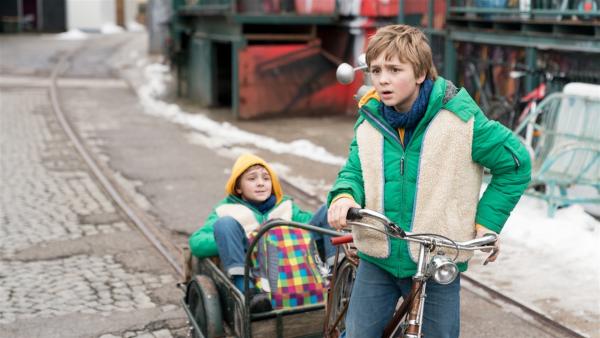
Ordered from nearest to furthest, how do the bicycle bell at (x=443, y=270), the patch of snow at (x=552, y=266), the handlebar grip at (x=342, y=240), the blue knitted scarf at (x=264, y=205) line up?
the bicycle bell at (x=443, y=270) < the handlebar grip at (x=342, y=240) < the blue knitted scarf at (x=264, y=205) < the patch of snow at (x=552, y=266)

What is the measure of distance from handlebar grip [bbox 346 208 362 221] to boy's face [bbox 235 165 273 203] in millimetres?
1572

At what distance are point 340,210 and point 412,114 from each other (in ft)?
1.38

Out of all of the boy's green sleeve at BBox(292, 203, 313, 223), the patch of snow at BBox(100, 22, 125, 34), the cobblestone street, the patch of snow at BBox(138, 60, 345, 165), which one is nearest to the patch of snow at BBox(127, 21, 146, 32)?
the patch of snow at BBox(100, 22, 125, 34)

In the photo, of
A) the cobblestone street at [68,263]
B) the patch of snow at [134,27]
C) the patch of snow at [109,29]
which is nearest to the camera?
the cobblestone street at [68,263]

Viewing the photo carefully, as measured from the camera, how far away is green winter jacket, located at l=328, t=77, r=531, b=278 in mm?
2668

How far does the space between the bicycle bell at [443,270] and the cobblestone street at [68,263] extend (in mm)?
2461

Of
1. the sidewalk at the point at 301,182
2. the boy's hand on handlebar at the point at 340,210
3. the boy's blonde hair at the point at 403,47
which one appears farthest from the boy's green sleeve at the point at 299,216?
A: the boy's blonde hair at the point at 403,47

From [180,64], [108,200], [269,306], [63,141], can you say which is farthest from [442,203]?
[180,64]

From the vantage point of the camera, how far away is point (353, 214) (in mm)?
2588

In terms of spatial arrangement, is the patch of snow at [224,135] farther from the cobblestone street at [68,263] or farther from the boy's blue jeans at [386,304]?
the boy's blue jeans at [386,304]

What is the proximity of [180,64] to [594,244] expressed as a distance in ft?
44.2

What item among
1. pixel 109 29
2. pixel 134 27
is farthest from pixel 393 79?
pixel 134 27

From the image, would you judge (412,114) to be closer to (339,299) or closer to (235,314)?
(339,299)

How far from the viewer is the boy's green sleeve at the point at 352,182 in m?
2.74
